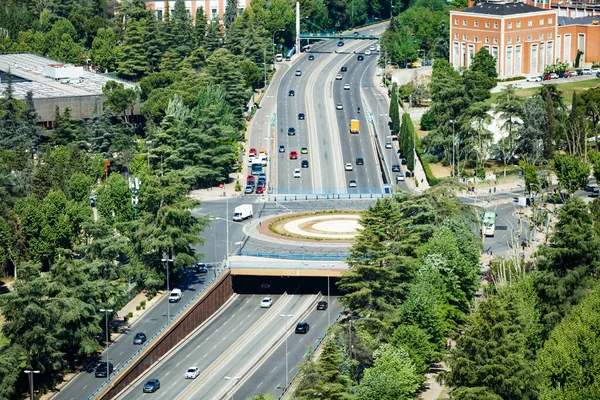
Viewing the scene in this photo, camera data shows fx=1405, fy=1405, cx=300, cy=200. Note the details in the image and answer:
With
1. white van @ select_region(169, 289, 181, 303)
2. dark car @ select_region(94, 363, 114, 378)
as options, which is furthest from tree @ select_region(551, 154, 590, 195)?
dark car @ select_region(94, 363, 114, 378)

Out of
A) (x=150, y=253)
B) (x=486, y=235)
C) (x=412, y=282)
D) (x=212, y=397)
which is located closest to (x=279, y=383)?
(x=212, y=397)

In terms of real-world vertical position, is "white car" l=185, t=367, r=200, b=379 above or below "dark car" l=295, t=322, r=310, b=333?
below

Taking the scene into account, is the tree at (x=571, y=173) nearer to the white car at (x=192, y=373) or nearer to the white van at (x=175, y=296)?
the white van at (x=175, y=296)

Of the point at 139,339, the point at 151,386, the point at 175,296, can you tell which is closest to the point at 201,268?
the point at 175,296

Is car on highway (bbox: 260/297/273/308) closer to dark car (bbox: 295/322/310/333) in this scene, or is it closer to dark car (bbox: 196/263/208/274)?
dark car (bbox: 295/322/310/333)

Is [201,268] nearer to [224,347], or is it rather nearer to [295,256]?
[295,256]

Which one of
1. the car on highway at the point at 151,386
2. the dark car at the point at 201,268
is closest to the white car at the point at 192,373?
the car on highway at the point at 151,386
